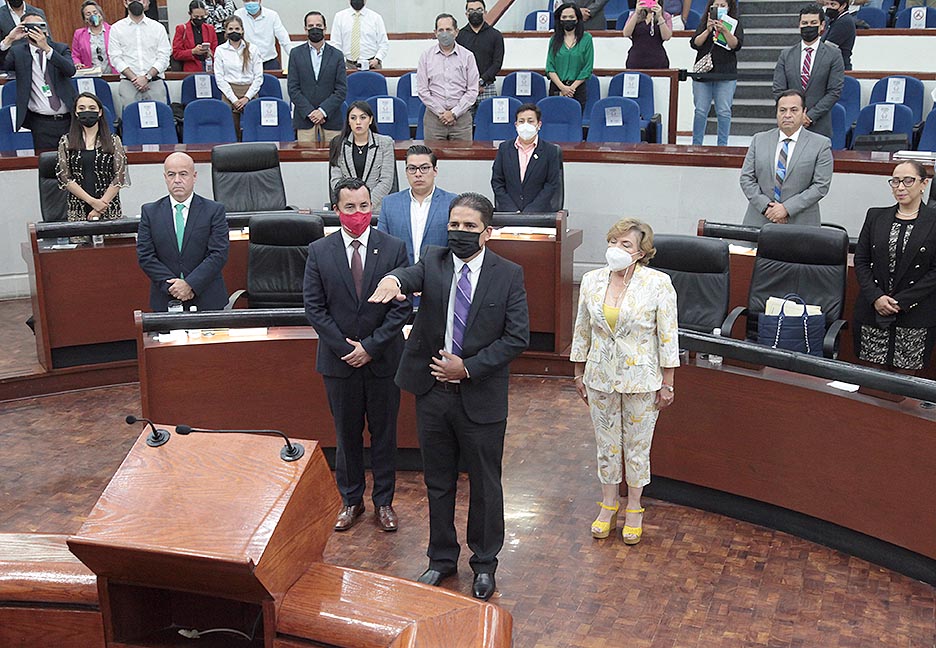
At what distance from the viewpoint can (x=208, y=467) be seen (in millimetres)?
2484

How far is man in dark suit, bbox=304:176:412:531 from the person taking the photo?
14.8 feet

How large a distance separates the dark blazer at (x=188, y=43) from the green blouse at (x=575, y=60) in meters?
3.87

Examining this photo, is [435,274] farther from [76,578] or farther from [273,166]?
[273,166]

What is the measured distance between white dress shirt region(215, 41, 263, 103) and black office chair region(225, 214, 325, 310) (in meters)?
3.88

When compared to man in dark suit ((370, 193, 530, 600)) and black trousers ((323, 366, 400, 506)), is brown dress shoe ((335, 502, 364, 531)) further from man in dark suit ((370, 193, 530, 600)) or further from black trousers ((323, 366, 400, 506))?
man in dark suit ((370, 193, 530, 600))

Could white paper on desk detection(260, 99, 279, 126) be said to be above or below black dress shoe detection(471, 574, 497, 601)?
above

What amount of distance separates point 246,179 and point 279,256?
153 cm

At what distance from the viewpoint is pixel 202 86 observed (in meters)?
10.4

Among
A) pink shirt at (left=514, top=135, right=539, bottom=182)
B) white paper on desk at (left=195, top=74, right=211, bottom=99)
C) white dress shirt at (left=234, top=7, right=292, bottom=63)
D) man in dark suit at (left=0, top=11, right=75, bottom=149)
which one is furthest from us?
white dress shirt at (left=234, top=7, right=292, bottom=63)

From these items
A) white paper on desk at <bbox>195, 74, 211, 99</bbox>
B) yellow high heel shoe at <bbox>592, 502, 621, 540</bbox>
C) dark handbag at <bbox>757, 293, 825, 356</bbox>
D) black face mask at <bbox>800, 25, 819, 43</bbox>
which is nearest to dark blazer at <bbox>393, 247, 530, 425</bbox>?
yellow high heel shoe at <bbox>592, 502, 621, 540</bbox>

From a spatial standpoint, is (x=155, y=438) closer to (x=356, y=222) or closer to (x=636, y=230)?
(x=356, y=222)

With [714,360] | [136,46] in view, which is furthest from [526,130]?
[136,46]

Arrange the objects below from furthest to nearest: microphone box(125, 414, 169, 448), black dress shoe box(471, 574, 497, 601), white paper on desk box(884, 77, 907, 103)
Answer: white paper on desk box(884, 77, 907, 103)
black dress shoe box(471, 574, 497, 601)
microphone box(125, 414, 169, 448)

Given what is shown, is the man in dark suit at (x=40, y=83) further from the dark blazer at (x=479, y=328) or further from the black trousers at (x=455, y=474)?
the black trousers at (x=455, y=474)
